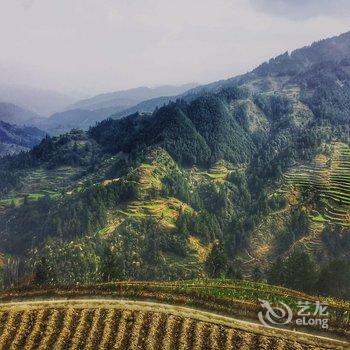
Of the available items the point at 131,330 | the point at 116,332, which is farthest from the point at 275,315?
the point at 116,332

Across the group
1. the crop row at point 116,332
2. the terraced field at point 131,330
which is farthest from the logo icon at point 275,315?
the crop row at point 116,332

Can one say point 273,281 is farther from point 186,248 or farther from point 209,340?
point 209,340

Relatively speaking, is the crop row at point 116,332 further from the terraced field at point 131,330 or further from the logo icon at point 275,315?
the logo icon at point 275,315

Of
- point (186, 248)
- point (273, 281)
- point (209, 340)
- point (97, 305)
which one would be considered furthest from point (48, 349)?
point (186, 248)

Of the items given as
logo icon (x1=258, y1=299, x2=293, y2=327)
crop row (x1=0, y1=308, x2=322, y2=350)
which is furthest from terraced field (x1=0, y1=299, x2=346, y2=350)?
logo icon (x1=258, y1=299, x2=293, y2=327)

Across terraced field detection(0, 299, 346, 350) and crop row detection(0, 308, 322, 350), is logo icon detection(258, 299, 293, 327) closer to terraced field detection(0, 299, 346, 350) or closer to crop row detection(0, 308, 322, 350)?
terraced field detection(0, 299, 346, 350)

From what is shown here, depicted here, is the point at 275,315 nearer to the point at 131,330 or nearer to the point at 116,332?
the point at 131,330
